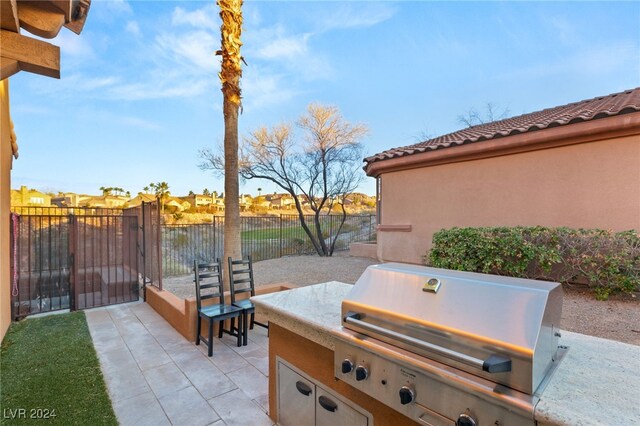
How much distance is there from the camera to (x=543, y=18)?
6539 millimetres

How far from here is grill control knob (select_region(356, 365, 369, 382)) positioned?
1.51m

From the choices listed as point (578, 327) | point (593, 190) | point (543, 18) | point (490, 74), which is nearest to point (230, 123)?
point (578, 327)

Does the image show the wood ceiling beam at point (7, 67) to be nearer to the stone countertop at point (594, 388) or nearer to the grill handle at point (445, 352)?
the grill handle at point (445, 352)

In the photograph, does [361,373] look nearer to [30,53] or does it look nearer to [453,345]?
[453,345]

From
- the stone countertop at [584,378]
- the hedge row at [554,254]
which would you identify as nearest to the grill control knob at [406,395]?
the stone countertop at [584,378]

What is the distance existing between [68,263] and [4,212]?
1.84 m

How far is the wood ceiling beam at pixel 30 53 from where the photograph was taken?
2.30 meters

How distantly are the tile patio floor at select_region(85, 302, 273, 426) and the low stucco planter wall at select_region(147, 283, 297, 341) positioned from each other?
0.45ft

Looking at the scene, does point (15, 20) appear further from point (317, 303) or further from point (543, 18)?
point (543, 18)

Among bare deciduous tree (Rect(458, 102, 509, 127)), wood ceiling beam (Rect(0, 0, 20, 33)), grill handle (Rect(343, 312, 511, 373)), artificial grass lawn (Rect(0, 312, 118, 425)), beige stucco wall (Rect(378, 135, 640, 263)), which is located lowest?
artificial grass lawn (Rect(0, 312, 118, 425))

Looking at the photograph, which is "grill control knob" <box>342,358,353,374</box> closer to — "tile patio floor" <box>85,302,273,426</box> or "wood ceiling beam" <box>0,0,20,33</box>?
"tile patio floor" <box>85,302,273,426</box>

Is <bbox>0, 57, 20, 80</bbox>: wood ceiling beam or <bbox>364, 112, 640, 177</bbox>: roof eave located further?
<bbox>364, 112, 640, 177</bbox>: roof eave

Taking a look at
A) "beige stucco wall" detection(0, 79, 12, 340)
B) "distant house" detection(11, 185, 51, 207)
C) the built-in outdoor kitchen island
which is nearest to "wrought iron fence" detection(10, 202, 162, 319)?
"beige stucco wall" detection(0, 79, 12, 340)

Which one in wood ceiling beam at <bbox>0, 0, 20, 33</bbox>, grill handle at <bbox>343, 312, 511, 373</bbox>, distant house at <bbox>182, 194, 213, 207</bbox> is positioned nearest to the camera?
grill handle at <bbox>343, 312, 511, 373</bbox>
